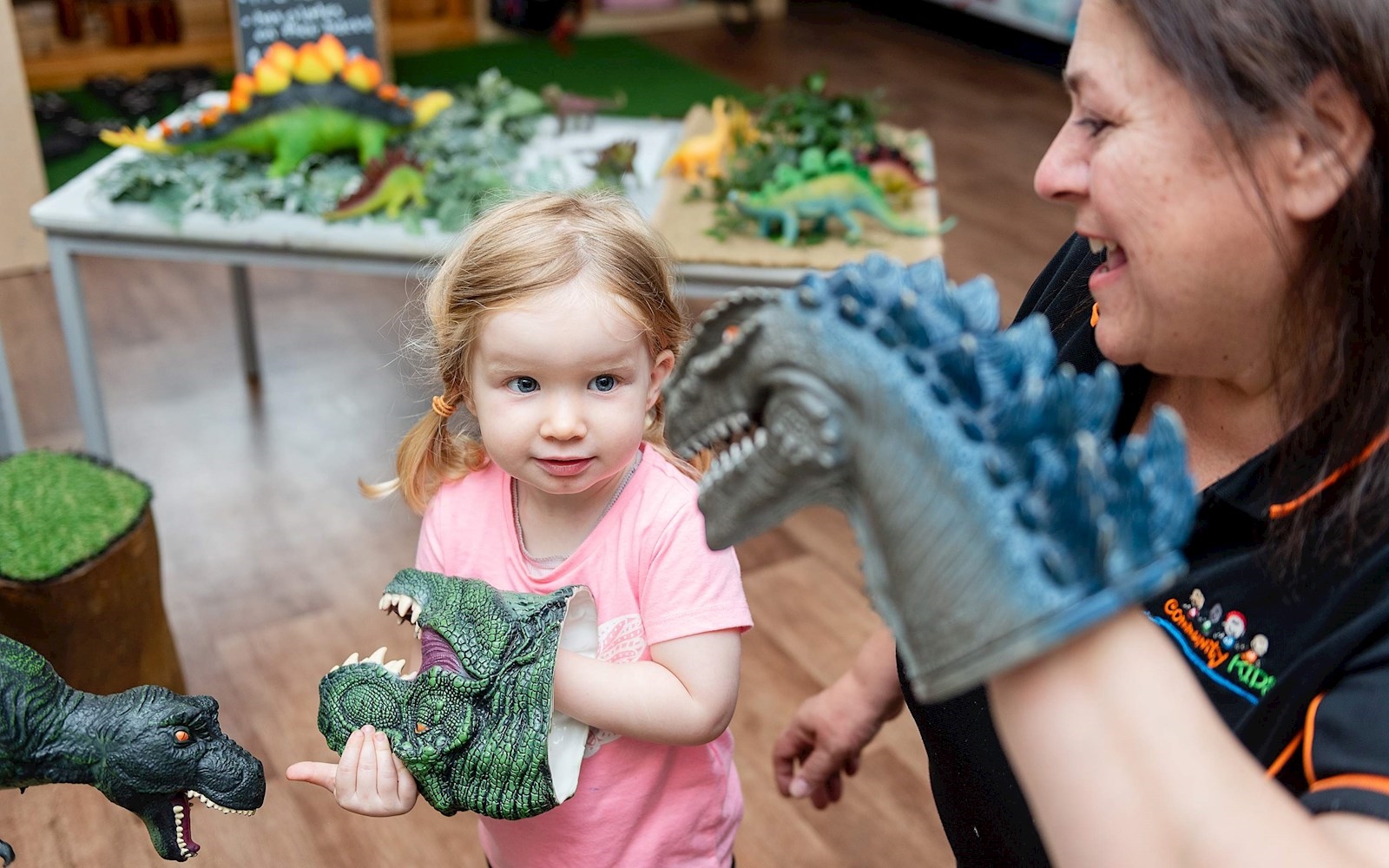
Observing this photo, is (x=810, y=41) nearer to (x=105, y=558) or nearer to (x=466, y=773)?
(x=105, y=558)

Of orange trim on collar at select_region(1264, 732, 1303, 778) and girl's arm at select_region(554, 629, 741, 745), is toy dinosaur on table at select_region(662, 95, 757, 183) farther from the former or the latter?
orange trim on collar at select_region(1264, 732, 1303, 778)

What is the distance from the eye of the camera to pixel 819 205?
8.29 feet

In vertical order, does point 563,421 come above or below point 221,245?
above

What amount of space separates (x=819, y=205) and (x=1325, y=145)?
1823mm

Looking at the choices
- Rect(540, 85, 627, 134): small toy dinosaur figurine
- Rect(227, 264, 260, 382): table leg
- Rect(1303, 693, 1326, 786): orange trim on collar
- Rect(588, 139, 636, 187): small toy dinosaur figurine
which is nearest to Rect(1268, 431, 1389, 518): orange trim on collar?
Rect(1303, 693, 1326, 786): orange trim on collar

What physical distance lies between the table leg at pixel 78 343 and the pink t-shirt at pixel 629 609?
1658 millimetres

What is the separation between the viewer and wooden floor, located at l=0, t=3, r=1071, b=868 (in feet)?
6.64

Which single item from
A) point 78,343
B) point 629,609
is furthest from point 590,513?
point 78,343

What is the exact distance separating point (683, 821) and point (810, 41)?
20.5 ft

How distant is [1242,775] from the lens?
0.62 metres

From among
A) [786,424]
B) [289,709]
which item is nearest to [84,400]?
[289,709]

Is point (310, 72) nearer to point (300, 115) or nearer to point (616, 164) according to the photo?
point (300, 115)

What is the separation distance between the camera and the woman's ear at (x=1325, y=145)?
2.38ft

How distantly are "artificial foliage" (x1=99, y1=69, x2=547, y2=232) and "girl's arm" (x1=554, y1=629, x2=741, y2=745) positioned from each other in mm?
1426
